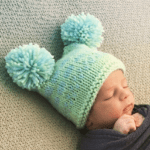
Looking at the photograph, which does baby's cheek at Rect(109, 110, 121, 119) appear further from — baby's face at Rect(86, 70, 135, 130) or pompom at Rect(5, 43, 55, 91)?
pompom at Rect(5, 43, 55, 91)

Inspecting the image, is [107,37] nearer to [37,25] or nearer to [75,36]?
[75,36]

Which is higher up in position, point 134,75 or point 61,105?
point 134,75

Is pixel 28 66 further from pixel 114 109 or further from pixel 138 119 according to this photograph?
pixel 138 119

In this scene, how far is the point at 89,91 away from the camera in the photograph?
68cm

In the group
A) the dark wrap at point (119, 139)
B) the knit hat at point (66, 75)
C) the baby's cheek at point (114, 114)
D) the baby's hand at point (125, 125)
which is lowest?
the dark wrap at point (119, 139)

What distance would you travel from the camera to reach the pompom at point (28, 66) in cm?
68

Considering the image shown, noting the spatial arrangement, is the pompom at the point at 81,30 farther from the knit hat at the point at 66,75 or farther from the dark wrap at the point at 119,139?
the dark wrap at the point at 119,139

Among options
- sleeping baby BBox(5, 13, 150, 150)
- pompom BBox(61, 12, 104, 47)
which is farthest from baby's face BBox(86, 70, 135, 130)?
pompom BBox(61, 12, 104, 47)

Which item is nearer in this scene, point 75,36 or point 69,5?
point 75,36

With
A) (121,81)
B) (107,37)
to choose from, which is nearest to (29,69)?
(121,81)

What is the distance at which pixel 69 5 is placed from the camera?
0.91 m

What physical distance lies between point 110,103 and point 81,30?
32cm

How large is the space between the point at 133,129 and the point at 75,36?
431 mm

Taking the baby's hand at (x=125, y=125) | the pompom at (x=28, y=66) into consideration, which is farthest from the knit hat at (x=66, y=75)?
the baby's hand at (x=125, y=125)
